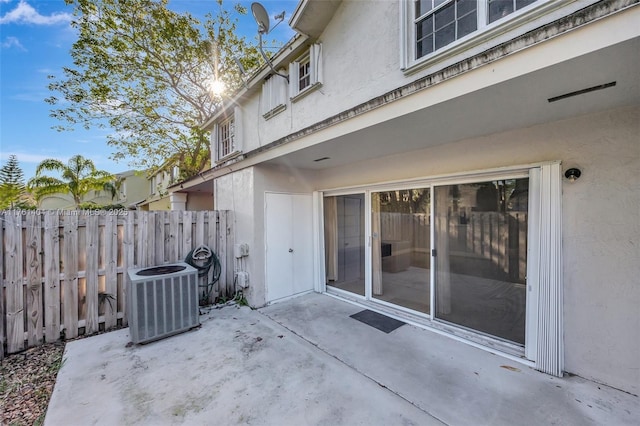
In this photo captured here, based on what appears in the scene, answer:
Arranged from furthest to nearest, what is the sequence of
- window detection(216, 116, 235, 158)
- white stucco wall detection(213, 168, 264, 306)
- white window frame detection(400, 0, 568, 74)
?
window detection(216, 116, 235, 158) → white stucco wall detection(213, 168, 264, 306) → white window frame detection(400, 0, 568, 74)

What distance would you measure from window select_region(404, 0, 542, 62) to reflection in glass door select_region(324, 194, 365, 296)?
298 centimetres

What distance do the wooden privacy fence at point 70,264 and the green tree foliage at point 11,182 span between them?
5.93m

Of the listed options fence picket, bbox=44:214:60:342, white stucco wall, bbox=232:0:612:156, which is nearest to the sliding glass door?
white stucco wall, bbox=232:0:612:156

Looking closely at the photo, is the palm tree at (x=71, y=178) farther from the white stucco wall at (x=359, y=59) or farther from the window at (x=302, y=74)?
the white stucco wall at (x=359, y=59)

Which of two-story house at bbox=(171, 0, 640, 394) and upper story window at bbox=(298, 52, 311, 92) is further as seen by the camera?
upper story window at bbox=(298, 52, 311, 92)

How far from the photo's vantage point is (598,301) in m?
2.81

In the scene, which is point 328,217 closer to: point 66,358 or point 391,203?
point 391,203

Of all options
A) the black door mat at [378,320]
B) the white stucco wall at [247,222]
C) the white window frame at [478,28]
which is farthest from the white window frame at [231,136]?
the black door mat at [378,320]

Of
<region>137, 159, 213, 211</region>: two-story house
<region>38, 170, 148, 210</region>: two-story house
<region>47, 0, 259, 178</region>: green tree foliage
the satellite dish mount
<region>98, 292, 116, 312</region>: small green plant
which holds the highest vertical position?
<region>47, 0, 259, 178</region>: green tree foliage

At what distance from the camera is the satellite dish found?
15.3 feet

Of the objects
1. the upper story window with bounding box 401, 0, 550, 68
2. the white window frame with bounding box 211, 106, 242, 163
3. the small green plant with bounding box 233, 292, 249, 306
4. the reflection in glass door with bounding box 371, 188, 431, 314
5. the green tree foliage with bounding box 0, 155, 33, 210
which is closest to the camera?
the upper story window with bounding box 401, 0, 550, 68

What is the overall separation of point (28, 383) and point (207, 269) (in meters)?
2.82

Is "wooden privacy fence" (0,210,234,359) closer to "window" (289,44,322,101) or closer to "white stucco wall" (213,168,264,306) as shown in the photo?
"white stucco wall" (213,168,264,306)

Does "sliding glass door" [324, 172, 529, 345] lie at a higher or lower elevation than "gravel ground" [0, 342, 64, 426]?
higher
